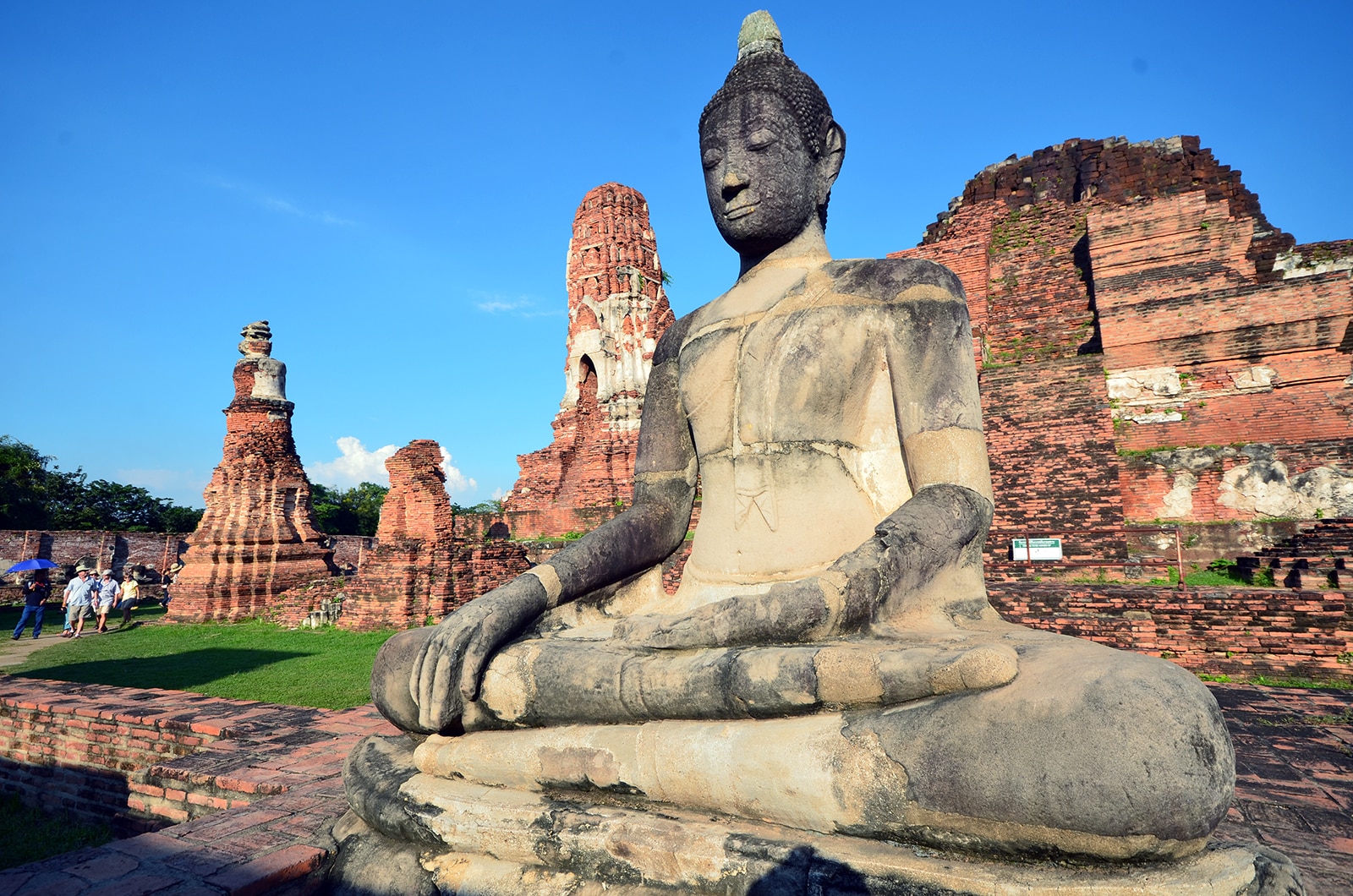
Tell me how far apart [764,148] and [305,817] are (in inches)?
106

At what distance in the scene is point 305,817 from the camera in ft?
8.33

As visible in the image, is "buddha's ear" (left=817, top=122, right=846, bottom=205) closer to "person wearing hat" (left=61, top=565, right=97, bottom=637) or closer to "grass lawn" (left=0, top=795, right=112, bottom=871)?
"grass lawn" (left=0, top=795, right=112, bottom=871)

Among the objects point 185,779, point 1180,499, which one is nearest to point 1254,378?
point 1180,499

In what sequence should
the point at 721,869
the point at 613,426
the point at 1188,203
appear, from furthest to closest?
the point at 613,426 < the point at 1188,203 < the point at 721,869

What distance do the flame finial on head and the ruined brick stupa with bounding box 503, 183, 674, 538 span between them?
1626cm

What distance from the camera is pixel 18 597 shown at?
1792 cm

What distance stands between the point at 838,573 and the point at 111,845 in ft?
7.10

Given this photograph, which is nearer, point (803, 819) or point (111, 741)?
point (803, 819)

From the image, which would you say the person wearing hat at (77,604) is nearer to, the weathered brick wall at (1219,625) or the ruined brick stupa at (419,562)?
the ruined brick stupa at (419,562)

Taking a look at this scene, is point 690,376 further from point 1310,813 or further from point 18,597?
point 18,597

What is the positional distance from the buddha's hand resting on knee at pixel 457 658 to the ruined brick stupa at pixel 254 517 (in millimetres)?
13639

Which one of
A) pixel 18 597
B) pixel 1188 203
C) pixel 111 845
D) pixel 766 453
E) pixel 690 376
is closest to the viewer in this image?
pixel 111 845

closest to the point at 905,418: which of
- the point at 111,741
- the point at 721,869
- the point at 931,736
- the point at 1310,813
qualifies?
the point at 931,736

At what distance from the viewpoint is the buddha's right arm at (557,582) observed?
2.03m
